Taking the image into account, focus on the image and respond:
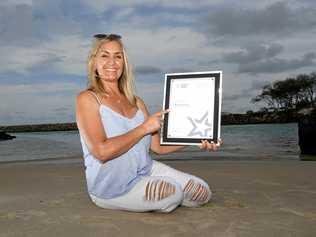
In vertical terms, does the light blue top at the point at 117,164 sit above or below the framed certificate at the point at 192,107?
below

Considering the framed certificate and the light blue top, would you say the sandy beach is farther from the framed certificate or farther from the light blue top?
the framed certificate

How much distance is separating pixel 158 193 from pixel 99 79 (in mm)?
1178

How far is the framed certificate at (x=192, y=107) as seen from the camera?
Result: 11.4ft

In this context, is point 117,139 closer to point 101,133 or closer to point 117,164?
point 101,133

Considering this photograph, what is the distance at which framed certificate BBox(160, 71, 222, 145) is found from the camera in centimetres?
347

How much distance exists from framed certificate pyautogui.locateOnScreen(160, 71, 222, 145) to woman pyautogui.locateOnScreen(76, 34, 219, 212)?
156 millimetres

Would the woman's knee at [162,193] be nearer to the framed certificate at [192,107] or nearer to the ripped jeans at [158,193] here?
Result: the ripped jeans at [158,193]

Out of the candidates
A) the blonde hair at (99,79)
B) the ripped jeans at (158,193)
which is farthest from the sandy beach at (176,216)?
the blonde hair at (99,79)

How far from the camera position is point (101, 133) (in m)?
3.34

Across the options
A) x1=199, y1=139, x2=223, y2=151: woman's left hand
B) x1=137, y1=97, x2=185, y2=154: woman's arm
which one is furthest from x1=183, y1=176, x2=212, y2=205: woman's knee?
x1=199, y1=139, x2=223, y2=151: woman's left hand

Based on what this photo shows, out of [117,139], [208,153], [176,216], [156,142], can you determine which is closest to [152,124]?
[117,139]

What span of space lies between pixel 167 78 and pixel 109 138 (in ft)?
2.60

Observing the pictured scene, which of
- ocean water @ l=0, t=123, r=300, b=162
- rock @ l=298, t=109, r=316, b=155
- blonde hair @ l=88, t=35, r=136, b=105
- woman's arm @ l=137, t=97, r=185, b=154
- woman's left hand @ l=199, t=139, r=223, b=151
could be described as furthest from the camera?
rock @ l=298, t=109, r=316, b=155

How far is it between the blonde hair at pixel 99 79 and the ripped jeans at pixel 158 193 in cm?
76
